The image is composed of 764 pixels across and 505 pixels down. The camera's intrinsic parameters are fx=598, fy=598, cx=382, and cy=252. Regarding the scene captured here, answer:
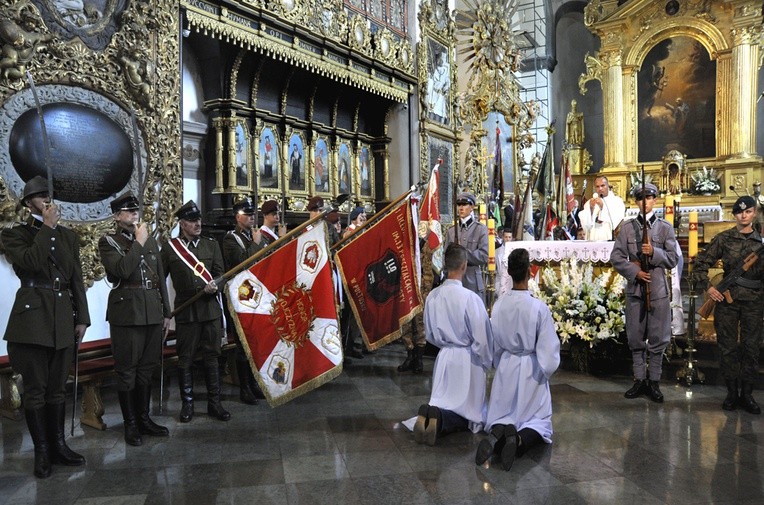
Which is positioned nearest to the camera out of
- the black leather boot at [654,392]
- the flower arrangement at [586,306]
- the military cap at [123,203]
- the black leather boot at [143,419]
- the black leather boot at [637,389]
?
the military cap at [123,203]

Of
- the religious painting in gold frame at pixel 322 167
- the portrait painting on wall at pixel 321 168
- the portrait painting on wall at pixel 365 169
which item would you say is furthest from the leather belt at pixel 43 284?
the portrait painting on wall at pixel 365 169

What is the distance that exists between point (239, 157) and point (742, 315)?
20.8 feet

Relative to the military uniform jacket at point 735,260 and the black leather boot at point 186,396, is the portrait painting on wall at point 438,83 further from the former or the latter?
the black leather boot at point 186,396

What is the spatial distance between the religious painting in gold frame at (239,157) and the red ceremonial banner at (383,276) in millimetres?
2809

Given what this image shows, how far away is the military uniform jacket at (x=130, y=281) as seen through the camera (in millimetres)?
4527

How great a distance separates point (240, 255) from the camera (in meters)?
6.05

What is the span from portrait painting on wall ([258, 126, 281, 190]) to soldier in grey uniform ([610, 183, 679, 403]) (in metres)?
5.13

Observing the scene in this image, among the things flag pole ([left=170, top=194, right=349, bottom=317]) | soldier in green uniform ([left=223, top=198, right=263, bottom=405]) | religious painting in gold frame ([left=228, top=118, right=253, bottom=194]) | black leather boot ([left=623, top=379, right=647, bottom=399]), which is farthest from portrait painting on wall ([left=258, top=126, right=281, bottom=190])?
black leather boot ([left=623, top=379, right=647, bottom=399])

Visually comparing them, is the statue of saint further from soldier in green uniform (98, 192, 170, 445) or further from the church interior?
soldier in green uniform (98, 192, 170, 445)

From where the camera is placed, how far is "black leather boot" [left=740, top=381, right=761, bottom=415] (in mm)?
5219

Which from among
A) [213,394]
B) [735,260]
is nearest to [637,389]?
[735,260]

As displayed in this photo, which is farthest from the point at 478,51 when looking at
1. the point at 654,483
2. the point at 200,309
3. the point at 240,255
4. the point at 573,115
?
the point at 654,483

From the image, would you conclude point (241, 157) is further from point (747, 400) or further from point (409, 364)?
point (747, 400)

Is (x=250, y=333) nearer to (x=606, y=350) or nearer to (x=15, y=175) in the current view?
(x=15, y=175)
